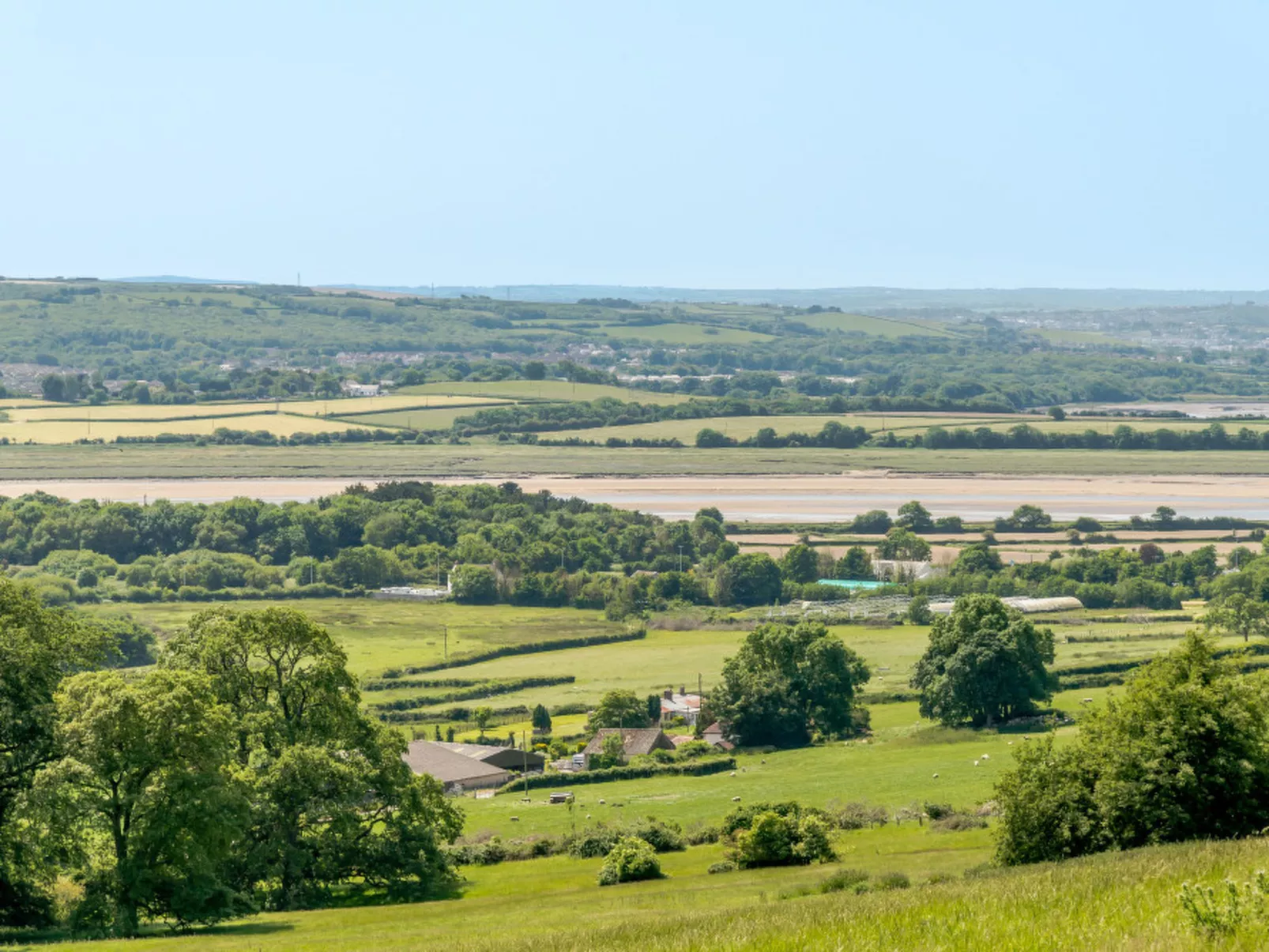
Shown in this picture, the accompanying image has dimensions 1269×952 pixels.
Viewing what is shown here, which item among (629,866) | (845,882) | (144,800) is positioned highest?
(144,800)

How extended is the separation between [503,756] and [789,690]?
9.80 meters

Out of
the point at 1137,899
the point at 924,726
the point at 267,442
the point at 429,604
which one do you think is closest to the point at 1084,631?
the point at 924,726

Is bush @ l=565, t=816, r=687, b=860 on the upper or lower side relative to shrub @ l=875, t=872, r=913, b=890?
lower

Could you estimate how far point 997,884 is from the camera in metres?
19.7

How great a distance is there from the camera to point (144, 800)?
29156 mm

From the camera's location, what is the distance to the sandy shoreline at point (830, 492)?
120062mm

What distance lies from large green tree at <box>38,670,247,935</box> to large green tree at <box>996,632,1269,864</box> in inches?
527

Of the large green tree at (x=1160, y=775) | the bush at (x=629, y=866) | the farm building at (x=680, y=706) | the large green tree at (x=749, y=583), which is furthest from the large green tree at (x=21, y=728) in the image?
the large green tree at (x=749, y=583)

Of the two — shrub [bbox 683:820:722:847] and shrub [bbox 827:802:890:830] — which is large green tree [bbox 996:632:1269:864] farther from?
shrub [bbox 683:820:722:847]

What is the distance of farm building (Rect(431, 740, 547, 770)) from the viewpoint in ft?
175

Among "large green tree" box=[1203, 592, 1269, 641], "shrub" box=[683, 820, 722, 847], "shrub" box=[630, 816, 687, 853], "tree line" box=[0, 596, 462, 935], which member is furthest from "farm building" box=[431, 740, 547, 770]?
"large green tree" box=[1203, 592, 1269, 641]

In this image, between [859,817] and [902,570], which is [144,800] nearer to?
[859,817]

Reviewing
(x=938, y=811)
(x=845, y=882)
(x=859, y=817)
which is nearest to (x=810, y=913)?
(x=845, y=882)

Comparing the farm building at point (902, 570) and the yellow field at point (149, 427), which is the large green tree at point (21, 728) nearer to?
the farm building at point (902, 570)
